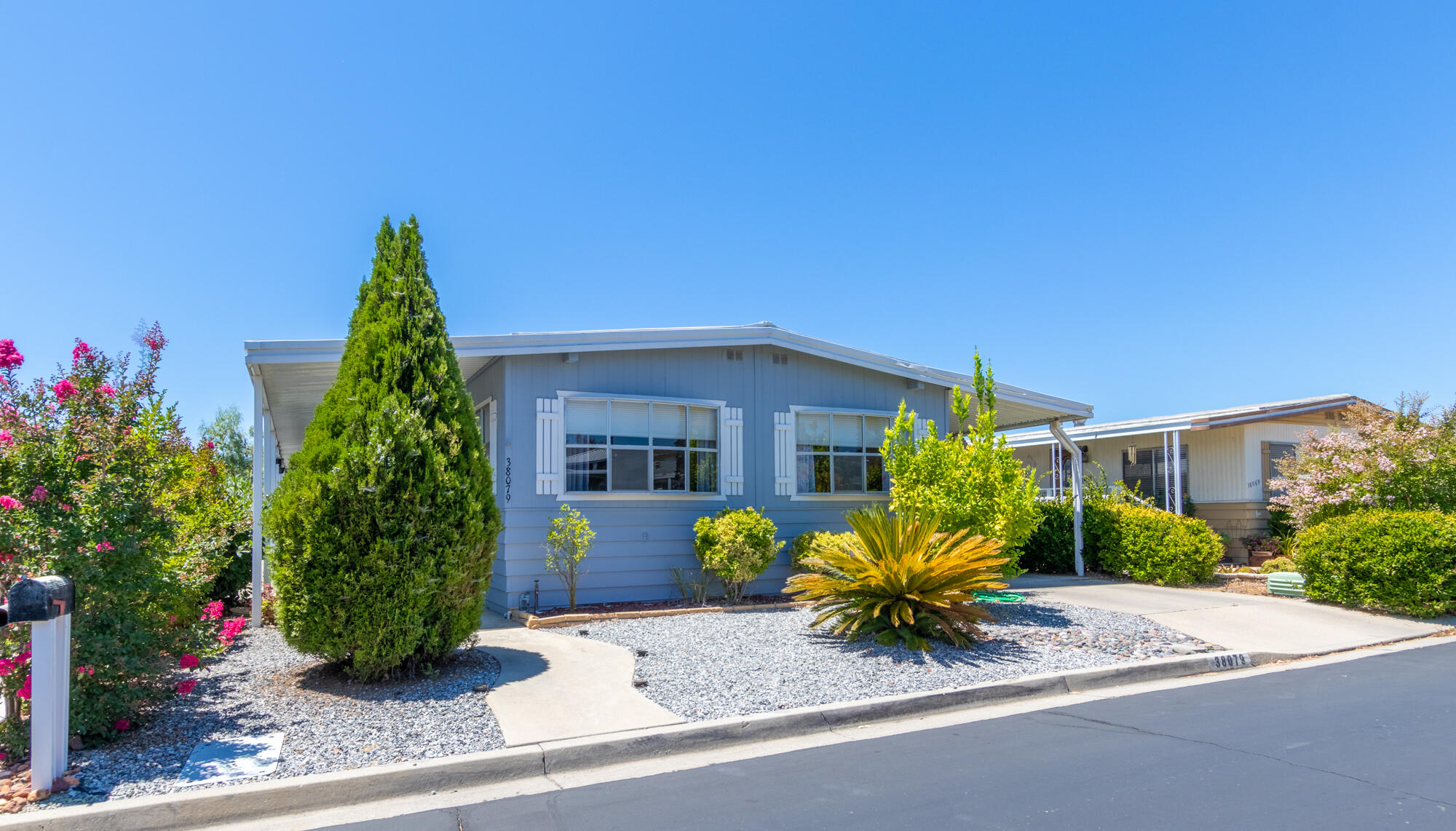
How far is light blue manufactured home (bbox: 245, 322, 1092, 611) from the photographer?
1066 cm

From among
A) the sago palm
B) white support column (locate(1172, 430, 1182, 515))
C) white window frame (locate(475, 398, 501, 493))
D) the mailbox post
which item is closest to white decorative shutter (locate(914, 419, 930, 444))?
the sago palm

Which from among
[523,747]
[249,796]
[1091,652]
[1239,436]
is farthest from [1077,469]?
[249,796]

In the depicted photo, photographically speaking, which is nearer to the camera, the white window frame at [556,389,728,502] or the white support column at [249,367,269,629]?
the white support column at [249,367,269,629]

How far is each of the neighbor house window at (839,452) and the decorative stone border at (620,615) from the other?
2.21 metres

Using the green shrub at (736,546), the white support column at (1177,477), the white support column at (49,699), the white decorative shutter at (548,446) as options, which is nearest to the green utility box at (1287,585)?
the white support column at (1177,477)

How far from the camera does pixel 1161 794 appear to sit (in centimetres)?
464

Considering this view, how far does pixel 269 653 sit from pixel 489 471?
289cm

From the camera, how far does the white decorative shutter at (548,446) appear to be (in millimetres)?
10750

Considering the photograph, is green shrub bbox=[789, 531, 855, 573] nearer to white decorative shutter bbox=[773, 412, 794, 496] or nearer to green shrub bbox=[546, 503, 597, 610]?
white decorative shutter bbox=[773, 412, 794, 496]

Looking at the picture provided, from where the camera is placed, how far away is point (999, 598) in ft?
35.5

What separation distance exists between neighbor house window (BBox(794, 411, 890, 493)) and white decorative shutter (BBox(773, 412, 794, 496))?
125mm

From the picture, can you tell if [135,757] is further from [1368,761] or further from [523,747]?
[1368,761]

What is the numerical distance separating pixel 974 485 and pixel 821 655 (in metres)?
2.96

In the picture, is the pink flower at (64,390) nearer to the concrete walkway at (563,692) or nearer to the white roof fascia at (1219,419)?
the concrete walkway at (563,692)
